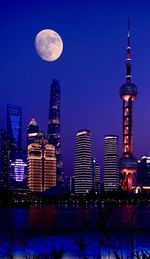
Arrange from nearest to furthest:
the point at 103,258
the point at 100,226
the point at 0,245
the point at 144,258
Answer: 1. the point at 144,258
2. the point at 100,226
3. the point at 103,258
4. the point at 0,245

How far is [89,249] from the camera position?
1694 inches

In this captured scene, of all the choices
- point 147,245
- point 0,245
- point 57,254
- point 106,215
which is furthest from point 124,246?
point 57,254

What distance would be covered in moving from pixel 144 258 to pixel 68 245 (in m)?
39.6

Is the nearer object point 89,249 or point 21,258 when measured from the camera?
point 21,258

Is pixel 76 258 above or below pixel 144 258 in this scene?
below

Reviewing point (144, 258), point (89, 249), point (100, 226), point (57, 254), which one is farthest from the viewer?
point (89, 249)

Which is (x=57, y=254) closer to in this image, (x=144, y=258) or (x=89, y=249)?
(x=144, y=258)

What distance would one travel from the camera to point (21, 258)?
106 feet

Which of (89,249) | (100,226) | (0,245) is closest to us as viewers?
(100,226)

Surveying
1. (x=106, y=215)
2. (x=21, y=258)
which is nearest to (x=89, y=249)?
(x=21, y=258)

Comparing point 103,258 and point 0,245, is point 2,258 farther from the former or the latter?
point 0,245

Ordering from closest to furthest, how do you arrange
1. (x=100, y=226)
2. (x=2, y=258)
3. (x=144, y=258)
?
(x=144, y=258), (x=100, y=226), (x=2, y=258)

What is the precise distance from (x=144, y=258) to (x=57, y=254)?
2.40 metres

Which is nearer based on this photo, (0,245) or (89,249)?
(89,249)
